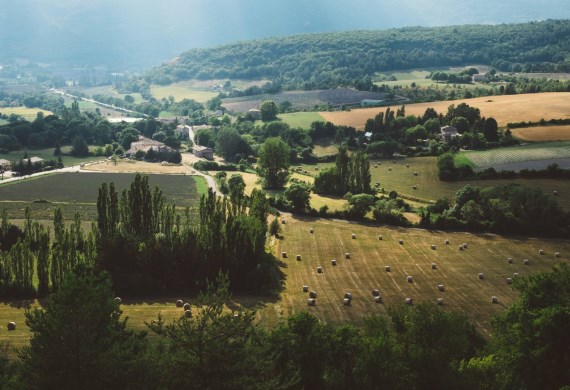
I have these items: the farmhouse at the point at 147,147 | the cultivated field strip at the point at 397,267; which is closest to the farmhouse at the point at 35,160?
the farmhouse at the point at 147,147

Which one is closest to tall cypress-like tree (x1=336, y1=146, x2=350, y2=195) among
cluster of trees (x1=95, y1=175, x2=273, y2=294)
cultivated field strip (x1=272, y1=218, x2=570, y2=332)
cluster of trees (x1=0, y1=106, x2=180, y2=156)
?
cultivated field strip (x1=272, y1=218, x2=570, y2=332)

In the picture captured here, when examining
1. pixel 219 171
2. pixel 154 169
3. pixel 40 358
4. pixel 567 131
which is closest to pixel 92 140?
pixel 154 169

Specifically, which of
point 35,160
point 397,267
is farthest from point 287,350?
point 35,160

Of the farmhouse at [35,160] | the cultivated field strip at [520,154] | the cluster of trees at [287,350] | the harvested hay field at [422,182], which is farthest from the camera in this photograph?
the farmhouse at [35,160]

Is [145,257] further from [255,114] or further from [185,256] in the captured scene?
[255,114]

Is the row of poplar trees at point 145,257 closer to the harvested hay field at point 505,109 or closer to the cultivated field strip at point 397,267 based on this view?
the cultivated field strip at point 397,267
